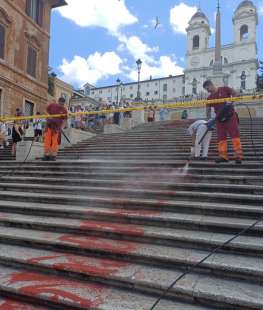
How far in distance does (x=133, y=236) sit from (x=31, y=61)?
74.8ft

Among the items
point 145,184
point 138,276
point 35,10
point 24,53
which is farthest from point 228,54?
point 138,276

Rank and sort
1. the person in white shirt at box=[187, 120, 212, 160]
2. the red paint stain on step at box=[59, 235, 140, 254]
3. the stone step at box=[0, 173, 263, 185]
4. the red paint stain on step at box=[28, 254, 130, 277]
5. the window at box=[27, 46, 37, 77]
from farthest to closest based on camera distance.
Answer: the window at box=[27, 46, 37, 77] < the person in white shirt at box=[187, 120, 212, 160] < the stone step at box=[0, 173, 263, 185] < the red paint stain on step at box=[59, 235, 140, 254] < the red paint stain on step at box=[28, 254, 130, 277]

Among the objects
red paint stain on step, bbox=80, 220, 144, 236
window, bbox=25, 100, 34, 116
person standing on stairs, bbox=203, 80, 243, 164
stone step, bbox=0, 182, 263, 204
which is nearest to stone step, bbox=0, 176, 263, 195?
stone step, bbox=0, 182, 263, 204

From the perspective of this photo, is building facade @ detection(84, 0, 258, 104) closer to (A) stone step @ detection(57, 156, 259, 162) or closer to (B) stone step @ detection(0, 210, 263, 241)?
(A) stone step @ detection(57, 156, 259, 162)

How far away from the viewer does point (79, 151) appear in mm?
11039

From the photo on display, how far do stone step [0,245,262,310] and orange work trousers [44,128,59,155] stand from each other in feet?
17.1

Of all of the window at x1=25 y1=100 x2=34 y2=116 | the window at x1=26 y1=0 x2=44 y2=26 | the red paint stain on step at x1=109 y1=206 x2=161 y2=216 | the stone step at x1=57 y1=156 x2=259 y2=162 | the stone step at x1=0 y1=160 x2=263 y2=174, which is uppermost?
the window at x1=26 y1=0 x2=44 y2=26

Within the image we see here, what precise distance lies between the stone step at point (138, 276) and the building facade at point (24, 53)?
61.6 feet

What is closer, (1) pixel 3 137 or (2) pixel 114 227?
(2) pixel 114 227

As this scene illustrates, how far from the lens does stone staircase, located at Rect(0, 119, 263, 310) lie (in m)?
3.37

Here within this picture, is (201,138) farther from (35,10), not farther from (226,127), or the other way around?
(35,10)

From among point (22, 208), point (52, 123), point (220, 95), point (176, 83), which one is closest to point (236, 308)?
point (22, 208)

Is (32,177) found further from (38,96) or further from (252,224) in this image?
(38,96)

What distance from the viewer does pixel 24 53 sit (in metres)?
23.6
